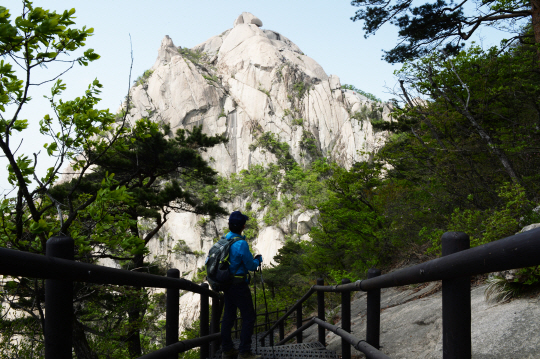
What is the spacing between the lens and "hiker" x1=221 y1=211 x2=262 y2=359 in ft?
12.5

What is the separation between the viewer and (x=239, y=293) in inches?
154

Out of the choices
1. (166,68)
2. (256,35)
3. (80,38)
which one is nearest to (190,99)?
(166,68)

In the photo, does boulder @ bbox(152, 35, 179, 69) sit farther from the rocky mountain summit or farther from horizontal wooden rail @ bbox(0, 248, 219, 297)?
horizontal wooden rail @ bbox(0, 248, 219, 297)

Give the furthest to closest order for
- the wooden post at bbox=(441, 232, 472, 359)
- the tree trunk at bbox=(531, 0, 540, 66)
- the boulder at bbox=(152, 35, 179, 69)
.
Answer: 1. the boulder at bbox=(152, 35, 179, 69)
2. the tree trunk at bbox=(531, 0, 540, 66)
3. the wooden post at bbox=(441, 232, 472, 359)

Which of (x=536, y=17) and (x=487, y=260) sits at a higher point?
(x=536, y=17)

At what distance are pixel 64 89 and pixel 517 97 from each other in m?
10.3

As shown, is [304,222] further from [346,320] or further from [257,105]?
[346,320]

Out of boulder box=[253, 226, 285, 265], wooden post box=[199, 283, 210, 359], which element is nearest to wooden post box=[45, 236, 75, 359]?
wooden post box=[199, 283, 210, 359]

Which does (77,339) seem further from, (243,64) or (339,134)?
(243,64)

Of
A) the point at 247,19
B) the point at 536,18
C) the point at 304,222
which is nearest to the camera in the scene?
the point at 536,18

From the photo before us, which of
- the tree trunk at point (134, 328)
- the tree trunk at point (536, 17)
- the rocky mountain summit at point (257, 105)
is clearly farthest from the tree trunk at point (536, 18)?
the rocky mountain summit at point (257, 105)

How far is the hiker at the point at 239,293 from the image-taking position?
380 cm

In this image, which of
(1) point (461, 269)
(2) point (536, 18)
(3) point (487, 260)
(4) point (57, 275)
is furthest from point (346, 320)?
(2) point (536, 18)

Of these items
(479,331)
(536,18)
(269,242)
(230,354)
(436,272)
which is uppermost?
(536,18)
